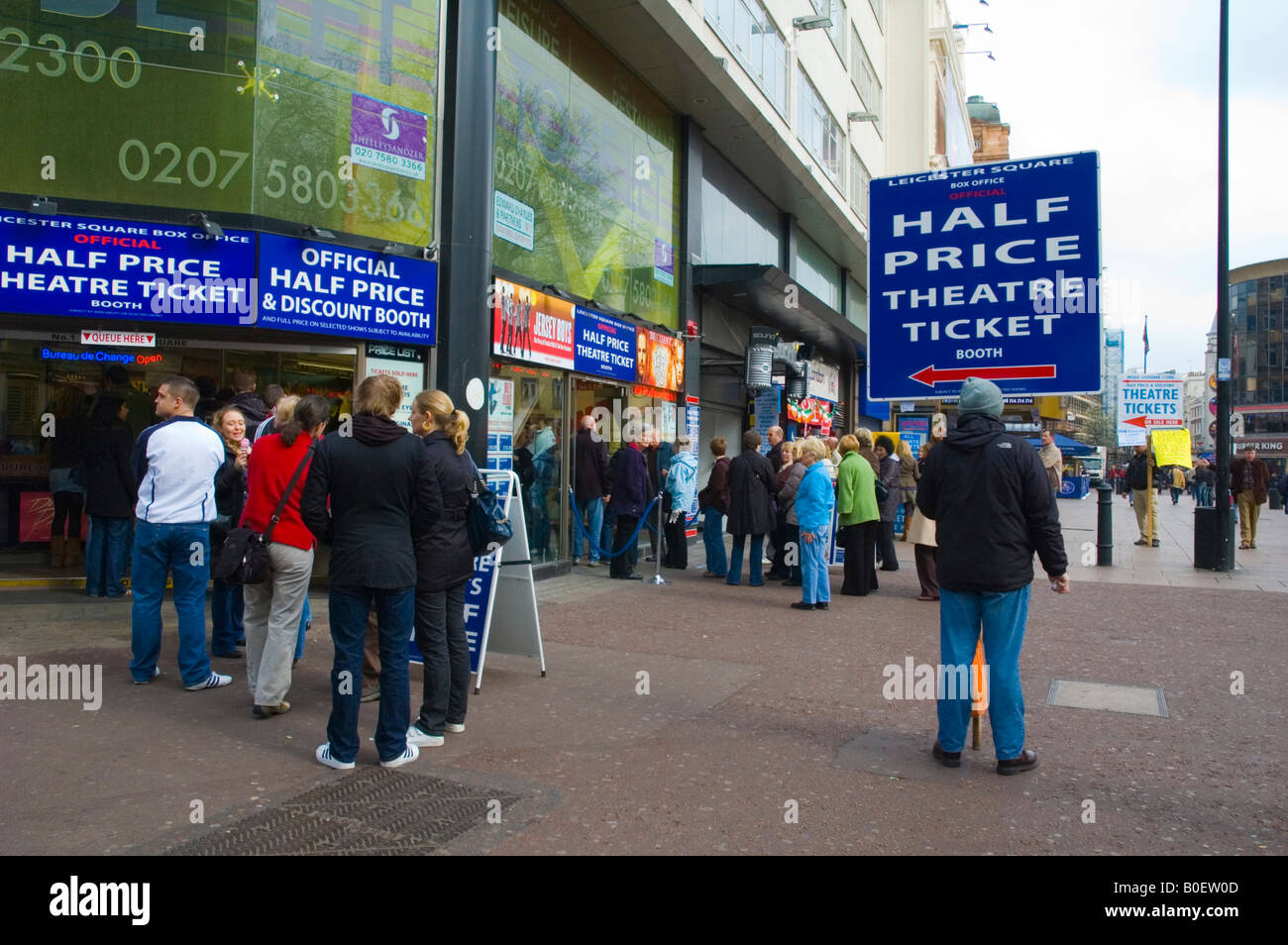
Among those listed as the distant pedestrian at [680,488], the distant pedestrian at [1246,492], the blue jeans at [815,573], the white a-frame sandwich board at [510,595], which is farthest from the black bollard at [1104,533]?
the white a-frame sandwich board at [510,595]

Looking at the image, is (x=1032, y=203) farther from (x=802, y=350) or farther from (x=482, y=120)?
(x=802, y=350)

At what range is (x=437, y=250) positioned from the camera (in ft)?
34.2

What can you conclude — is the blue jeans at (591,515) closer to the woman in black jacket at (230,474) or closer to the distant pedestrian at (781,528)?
the distant pedestrian at (781,528)

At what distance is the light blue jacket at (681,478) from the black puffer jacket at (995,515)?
7515 mm

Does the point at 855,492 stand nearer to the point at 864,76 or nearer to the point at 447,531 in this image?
the point at 447,531

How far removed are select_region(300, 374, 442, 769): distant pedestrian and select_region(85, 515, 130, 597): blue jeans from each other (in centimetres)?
532

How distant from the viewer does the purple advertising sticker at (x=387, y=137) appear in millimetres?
9836

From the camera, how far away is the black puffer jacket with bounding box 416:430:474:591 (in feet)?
→ 16.9

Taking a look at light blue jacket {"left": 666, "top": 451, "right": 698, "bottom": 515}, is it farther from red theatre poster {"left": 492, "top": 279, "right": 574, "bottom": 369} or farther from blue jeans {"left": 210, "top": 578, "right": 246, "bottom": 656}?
blue jeans {"left": 210, "top": 578, "right": 246, "bottom": 656}

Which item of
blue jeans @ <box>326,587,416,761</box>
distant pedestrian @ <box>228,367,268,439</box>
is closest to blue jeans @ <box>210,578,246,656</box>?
distant pedestrian @ <box>228,367,268,439</box>

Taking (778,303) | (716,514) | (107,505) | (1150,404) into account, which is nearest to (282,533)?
(107,505)

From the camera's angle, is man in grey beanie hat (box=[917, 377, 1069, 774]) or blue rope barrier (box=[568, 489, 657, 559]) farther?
blue rope barrier (box=[568, 489, 657, 559])

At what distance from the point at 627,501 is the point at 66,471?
621 centimetres

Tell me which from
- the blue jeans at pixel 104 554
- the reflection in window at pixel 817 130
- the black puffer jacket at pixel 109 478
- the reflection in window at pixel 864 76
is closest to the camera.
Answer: the black puffer jacket at pixel 109 478
